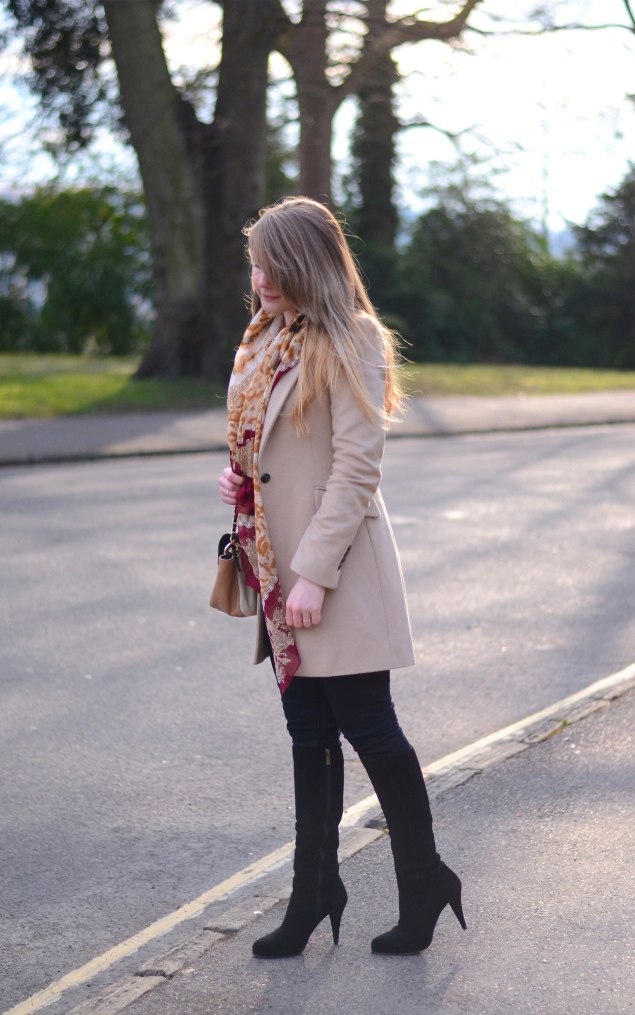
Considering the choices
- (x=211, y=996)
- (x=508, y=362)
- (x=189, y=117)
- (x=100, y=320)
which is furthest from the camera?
(x=508, y=362)

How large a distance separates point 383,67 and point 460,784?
19.8 meters

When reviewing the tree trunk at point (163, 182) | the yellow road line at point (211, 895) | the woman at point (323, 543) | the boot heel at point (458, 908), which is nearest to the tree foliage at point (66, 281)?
A: the tree trunk at point (163, 182)

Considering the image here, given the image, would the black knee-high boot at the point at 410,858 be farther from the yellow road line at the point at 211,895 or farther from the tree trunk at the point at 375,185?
the tree trunk at the point at 375,185

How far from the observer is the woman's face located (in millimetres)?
2922

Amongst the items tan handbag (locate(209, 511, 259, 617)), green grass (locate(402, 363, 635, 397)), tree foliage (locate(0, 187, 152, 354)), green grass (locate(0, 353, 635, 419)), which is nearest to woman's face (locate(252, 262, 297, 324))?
tan handbag (locate(209, 511, 259, 617))

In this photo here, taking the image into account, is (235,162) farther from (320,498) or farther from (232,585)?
(320,498)

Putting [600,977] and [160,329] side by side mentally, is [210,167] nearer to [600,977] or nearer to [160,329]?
[160,329]

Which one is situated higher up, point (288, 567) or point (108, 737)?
point (288, 567)

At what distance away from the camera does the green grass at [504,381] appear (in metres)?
22.6

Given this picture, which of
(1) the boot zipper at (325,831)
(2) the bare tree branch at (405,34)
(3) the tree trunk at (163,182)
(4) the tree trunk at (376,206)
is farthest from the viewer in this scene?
(4) the tree trunk at (376,206)

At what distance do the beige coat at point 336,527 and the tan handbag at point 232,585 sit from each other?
0.55 feet

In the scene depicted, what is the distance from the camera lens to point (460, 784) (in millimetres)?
4094

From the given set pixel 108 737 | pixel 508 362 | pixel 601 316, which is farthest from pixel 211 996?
pixel 601 316

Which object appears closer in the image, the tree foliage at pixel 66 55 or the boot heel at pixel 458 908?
the boot heel at pixel 458 908
